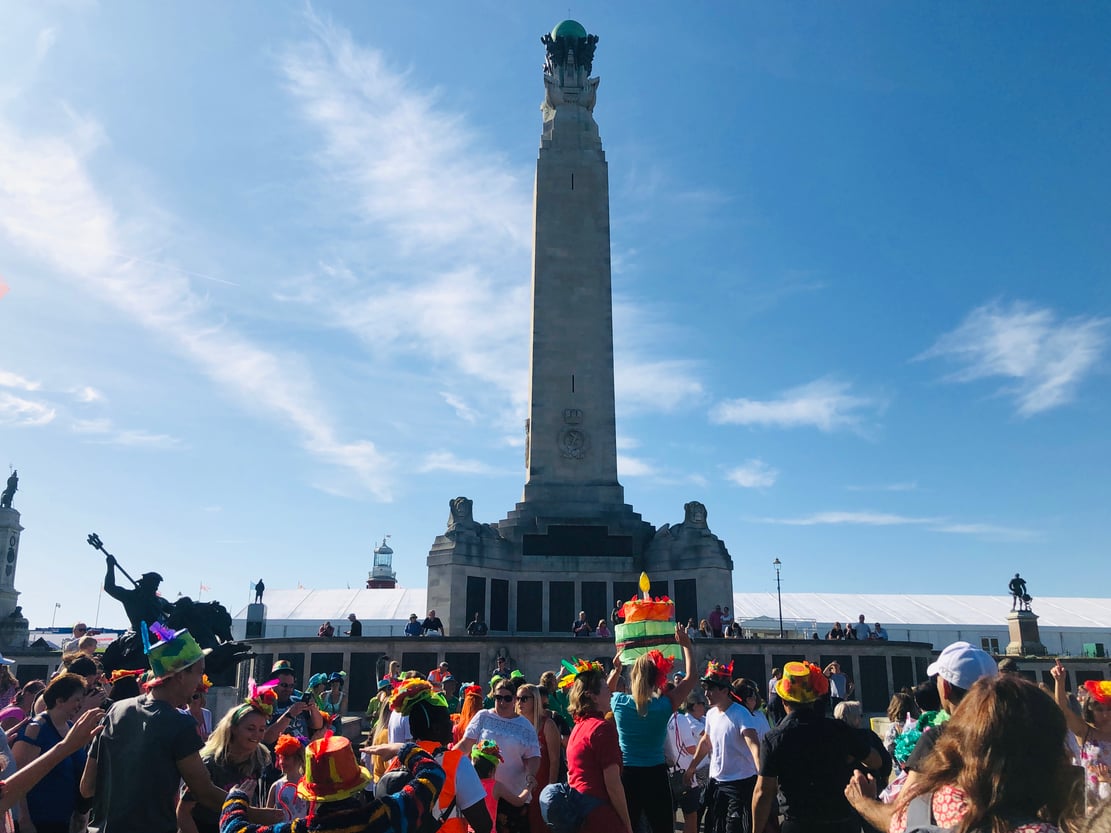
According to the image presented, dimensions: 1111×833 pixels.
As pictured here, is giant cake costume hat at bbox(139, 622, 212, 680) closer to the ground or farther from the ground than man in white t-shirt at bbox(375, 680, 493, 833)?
farther from the ground

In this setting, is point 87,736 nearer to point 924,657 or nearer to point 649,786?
point 649,786

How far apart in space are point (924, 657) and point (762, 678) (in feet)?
19.8

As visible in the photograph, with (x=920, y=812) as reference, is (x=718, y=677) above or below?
above

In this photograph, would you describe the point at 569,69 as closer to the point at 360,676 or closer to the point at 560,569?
the point at 560,569

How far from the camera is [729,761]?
7586 mm

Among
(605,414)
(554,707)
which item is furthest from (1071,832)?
(605,414)

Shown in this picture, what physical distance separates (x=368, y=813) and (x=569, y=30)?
42804 millimetres

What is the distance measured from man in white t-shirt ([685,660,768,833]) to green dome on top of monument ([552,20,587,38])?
130ft

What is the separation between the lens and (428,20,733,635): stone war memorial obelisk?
3175cm

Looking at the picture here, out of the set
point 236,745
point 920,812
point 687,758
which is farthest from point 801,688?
point 687,758

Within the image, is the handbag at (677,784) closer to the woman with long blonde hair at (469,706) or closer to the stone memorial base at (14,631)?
the woman with long blonde hair at (469,706)

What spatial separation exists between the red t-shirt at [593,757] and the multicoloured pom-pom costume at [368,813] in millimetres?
1844

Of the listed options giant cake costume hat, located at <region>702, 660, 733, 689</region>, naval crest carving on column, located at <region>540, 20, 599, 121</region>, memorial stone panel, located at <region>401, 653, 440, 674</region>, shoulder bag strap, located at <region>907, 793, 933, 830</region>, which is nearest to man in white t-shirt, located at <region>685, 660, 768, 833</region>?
giant cake costume hat, located at <region>702, 660, 733, 689</region>

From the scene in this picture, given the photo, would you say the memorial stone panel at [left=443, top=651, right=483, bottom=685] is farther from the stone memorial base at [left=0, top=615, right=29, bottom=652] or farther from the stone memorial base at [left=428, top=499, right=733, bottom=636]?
the stone memorial base at [left=0, top=615, right=29, bottom=652]
